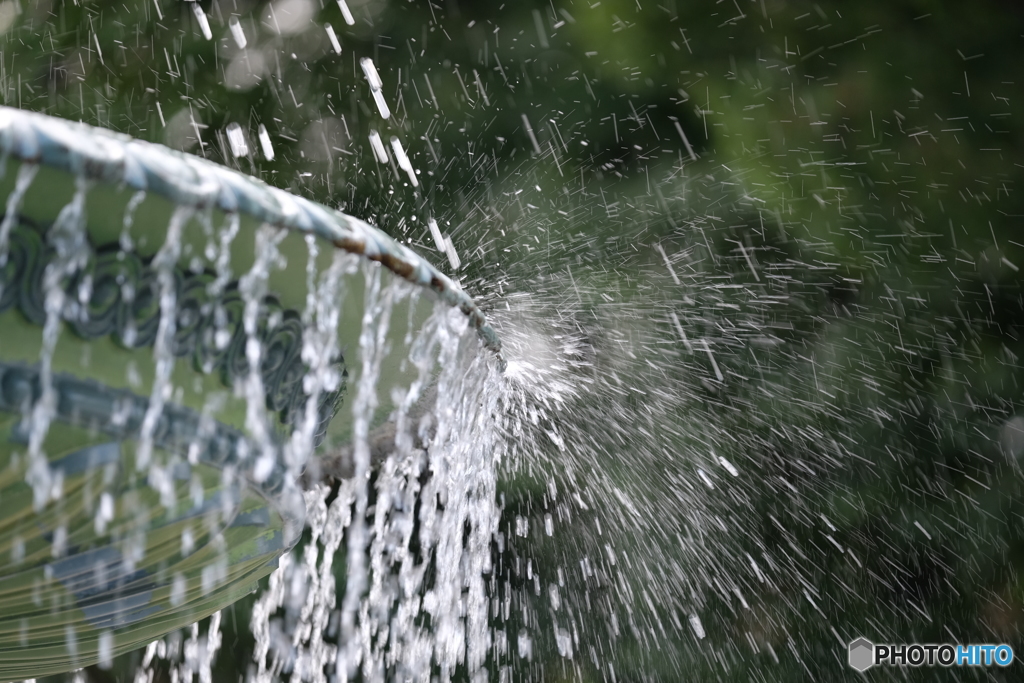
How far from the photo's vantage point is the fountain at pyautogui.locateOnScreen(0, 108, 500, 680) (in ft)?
3.38

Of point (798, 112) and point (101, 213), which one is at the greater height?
point (101, 213)

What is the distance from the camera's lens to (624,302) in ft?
15.4

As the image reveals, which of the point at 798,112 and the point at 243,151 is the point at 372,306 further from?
the point at 243,151

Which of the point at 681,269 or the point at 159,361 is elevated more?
the point at 159,361

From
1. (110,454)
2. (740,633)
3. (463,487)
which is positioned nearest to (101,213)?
(110,454)

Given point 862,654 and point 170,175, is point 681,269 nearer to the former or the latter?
point 862,654

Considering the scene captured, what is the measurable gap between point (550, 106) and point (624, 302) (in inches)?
41.7

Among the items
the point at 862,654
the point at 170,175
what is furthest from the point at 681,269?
the point at 170,175

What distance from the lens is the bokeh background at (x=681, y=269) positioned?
13.0ft

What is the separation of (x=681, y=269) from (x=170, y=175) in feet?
12.5

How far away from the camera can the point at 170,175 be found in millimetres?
1031

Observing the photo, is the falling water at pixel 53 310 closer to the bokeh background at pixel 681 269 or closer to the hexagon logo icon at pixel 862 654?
the bokeh background at pixel 681 269

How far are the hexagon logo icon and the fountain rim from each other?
419 cm

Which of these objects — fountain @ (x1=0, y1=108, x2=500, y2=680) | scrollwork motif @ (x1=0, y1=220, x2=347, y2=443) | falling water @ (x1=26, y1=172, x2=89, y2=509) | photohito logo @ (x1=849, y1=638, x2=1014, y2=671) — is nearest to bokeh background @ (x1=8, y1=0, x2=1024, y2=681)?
photohito logo @ (x1=849, y1=638, x2=1014, y2=671)
